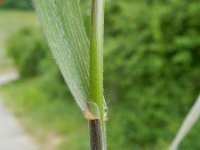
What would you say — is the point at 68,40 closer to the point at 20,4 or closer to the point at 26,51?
the point at 20,4

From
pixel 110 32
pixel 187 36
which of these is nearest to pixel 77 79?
pixel 187 36

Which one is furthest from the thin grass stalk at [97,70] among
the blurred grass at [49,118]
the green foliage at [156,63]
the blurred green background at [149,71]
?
the blurred grass at [49,118]

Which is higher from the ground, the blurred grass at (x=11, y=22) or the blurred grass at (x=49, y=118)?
the blurred grass at (x=49, y=118)

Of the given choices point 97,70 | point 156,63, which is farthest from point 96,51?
point 156,63

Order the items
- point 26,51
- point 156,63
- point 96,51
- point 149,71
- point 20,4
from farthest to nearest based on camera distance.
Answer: point 26,51
point 149,71
point 156,63
point 20,4
point 96,51

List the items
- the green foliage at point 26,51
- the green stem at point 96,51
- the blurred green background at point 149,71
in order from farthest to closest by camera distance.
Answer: the green foliage at point 26,51 < the blurred green background at point 149,71 < the green stem at point 96,51

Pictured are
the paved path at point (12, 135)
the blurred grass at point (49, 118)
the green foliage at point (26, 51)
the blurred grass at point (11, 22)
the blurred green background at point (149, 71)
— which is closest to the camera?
the blurred green background at point (149, 71)

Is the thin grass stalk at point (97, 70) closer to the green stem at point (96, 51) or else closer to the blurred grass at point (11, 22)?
the green stem at point (96, 51)
